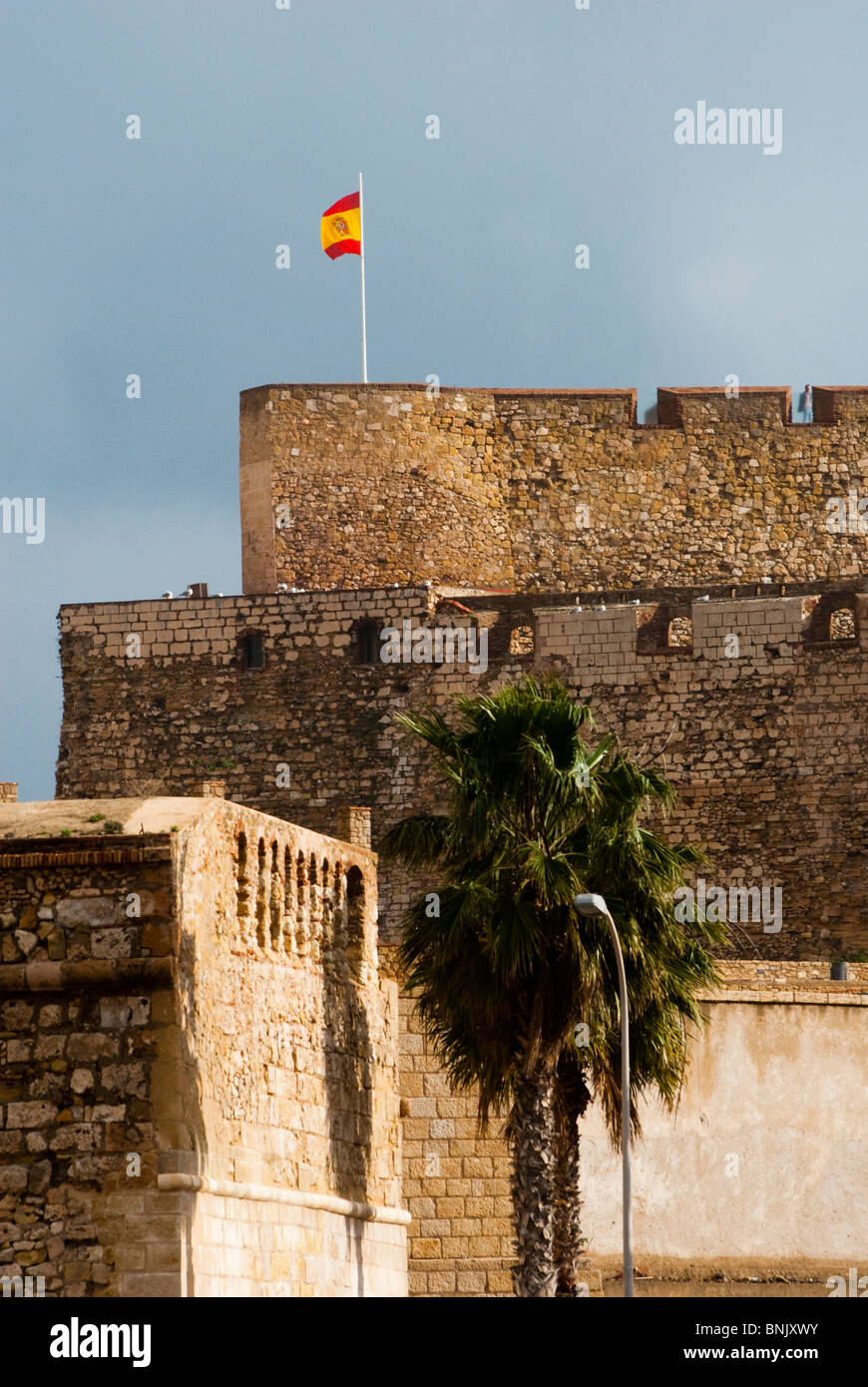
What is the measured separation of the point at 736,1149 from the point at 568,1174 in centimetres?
490

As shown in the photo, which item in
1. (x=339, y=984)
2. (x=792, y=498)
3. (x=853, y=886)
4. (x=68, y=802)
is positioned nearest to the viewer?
(x=68, y=802)

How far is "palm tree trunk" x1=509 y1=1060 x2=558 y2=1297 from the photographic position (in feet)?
80.6

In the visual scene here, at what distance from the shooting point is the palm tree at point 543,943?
2484 centimetres

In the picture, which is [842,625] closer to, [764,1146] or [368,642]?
[368,642]

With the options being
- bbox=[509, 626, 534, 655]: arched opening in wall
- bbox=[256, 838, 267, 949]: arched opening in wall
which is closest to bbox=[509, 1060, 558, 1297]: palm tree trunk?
bbox=[256, 838, 267, 949]: arched opening in wall

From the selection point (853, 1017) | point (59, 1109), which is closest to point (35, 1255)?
point (59, 1109)

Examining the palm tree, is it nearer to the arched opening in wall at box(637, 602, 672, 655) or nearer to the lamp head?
the lamp head

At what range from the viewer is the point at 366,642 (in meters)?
40.4

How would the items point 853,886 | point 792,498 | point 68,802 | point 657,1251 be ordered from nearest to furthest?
point 68,802 < point 657,1251 < point 853,886 < point 792,498

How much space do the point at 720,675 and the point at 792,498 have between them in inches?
226

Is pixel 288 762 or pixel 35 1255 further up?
pixel 288 762
